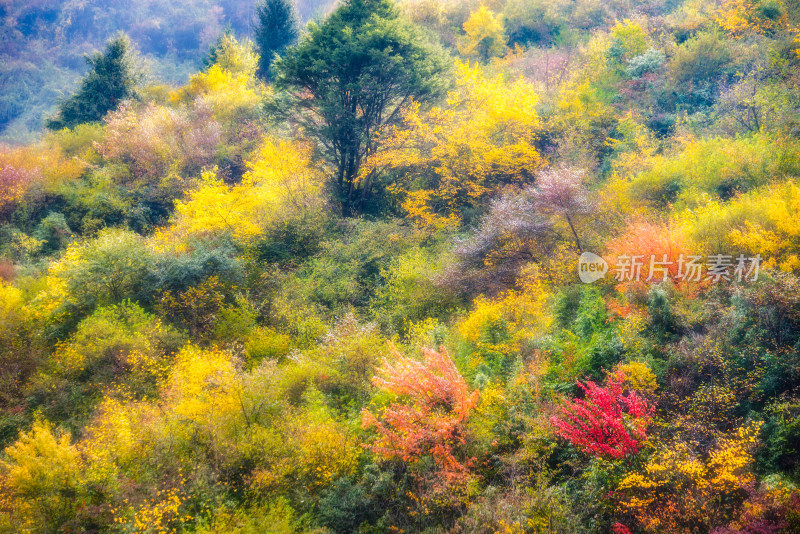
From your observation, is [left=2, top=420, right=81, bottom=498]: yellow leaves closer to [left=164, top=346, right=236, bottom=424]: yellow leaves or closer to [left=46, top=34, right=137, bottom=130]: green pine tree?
[left=164, top=346, right=236, bottom=424]: yellow leaves

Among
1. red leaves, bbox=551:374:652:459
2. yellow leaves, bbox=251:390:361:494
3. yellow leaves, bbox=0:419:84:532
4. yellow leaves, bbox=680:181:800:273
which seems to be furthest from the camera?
yellow leaves, bbox=680:181:800:273

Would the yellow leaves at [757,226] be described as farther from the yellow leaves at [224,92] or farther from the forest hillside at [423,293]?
the yellow leaves at [224,92]

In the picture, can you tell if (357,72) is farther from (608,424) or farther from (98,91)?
(98,91)

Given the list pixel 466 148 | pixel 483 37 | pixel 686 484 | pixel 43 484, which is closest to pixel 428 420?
pixel 686 484

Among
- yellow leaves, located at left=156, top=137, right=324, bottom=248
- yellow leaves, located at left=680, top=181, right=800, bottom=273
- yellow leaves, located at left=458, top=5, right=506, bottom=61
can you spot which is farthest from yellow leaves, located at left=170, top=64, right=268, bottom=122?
yellow leaves, located at left=680, top=181, right=800, bottom=273

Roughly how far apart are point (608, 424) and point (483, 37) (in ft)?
116

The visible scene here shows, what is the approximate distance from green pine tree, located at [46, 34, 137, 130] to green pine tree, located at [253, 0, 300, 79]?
39.3 ft

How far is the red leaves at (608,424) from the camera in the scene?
8.73 m

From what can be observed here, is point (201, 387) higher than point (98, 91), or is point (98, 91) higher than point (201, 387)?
point (98, 91)

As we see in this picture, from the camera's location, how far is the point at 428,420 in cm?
992

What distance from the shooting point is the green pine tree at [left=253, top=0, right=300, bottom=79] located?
1590 inches

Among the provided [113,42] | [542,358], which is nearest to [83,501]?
[542,358]

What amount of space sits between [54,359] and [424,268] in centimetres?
1457

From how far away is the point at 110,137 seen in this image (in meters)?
28.9
